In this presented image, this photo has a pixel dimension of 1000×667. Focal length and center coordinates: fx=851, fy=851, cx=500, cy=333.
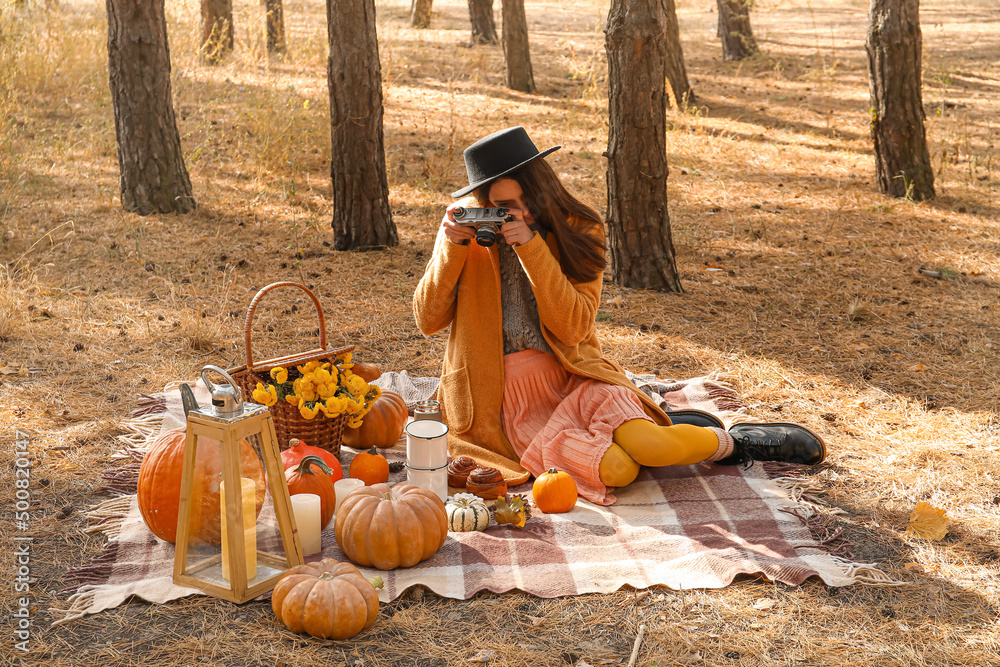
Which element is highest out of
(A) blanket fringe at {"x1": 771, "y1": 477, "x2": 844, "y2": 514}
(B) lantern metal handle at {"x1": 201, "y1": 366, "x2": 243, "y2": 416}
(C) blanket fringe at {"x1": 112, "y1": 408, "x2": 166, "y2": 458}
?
(B) lantern metal handle at {"x1": 201, "y1": 366, "x2": 243, "y2": 416}

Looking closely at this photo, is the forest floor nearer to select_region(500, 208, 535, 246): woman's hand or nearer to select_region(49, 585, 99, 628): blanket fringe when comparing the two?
select_region(49, 585, 99, 628): blanket fringe

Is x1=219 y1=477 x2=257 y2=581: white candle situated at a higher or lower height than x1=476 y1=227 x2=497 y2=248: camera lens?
lower

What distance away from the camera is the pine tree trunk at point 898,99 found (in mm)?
7816

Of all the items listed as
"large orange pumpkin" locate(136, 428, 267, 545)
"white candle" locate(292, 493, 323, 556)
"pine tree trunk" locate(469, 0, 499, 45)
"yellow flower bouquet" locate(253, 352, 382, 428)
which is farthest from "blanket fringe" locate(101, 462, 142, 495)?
"pine tree trunk" locate(469, 0, 499, 45)

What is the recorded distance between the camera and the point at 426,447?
342 cm

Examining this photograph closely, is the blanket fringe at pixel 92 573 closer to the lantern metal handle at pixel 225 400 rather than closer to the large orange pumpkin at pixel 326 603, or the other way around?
the large orange pumpkin at pixel 326 603

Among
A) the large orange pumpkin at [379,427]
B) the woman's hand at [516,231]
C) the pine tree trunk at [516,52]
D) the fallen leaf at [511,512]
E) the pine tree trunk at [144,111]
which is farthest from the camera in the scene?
the pine tree trunk at [516,52]

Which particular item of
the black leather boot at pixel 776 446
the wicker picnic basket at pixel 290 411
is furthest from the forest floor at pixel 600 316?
the wicker picnic basket at pixel 290 411

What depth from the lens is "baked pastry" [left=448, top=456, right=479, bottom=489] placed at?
3.65m

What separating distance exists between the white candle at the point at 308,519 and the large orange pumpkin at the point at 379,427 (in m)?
0.99

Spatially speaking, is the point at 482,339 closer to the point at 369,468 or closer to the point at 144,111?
the point at 369,468

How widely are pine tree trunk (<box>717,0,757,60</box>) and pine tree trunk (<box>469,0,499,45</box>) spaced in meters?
3.89

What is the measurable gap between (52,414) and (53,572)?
4.78 feet

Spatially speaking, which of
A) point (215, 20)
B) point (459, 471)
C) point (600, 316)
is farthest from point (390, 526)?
point (215, 20)
